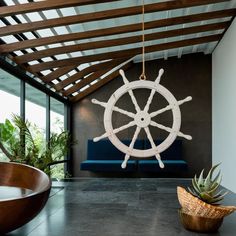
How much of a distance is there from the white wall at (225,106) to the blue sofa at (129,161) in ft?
2.81

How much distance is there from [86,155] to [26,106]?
2.83m

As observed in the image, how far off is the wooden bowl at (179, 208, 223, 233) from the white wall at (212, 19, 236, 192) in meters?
3.35

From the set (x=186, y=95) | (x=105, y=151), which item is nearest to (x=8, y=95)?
(x=105, y=151)

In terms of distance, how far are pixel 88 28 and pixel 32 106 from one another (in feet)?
5.97

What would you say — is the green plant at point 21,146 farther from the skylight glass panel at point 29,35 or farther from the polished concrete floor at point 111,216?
the skylight glass panel at point 29,35

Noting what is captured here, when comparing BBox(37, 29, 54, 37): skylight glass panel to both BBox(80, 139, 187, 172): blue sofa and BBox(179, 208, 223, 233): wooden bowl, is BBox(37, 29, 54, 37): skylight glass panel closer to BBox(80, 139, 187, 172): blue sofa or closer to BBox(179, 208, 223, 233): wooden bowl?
BBox(80, 139, 187, 172): blue sofa

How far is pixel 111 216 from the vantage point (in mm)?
2668

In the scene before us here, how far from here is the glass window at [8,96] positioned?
456cm

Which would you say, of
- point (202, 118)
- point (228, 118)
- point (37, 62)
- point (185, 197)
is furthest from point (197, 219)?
point (202, 118)

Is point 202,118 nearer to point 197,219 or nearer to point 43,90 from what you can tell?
point 43,90

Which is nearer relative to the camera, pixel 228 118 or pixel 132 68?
pixel 228 118

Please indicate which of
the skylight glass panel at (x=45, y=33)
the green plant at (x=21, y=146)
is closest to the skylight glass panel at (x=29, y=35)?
the skylight glass panel at (x=45, y=33)

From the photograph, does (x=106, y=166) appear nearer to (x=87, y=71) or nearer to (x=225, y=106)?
(x=87, y=71)

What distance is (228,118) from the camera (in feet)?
19.0
